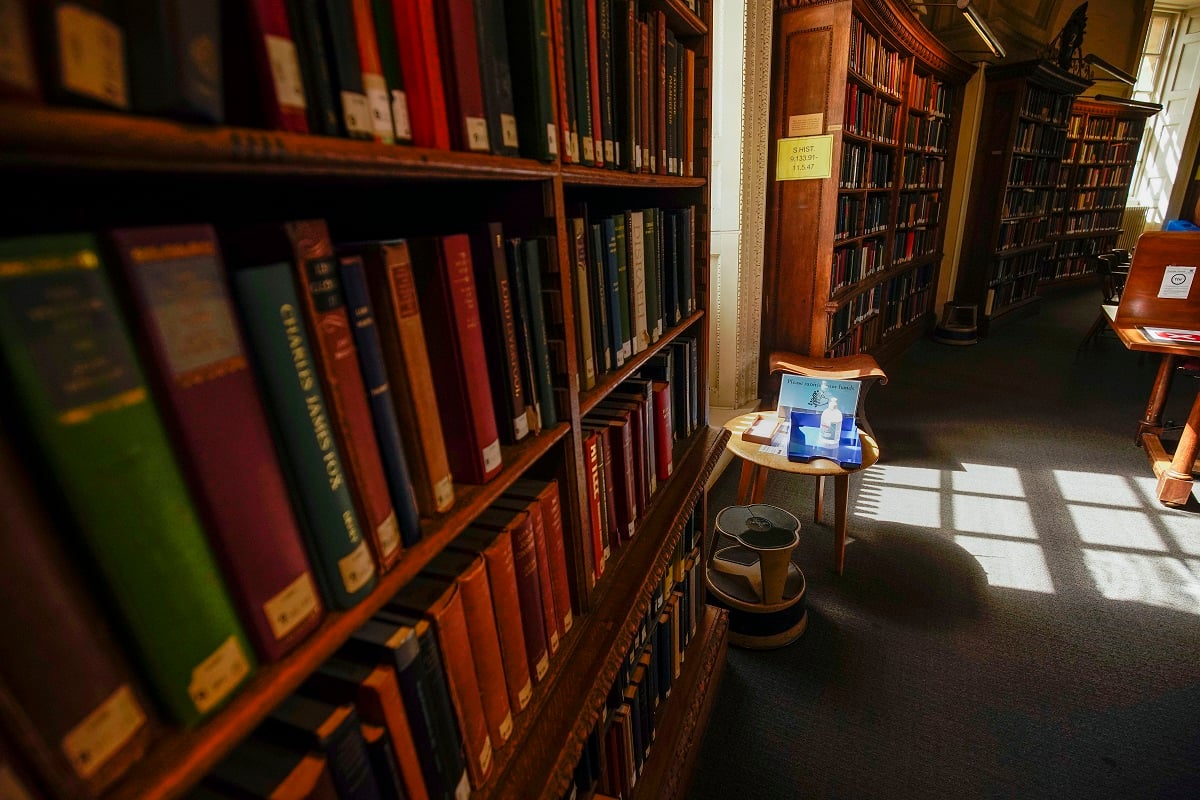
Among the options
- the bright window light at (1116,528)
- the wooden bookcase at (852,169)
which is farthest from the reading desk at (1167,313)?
the wooden bookcase at (852,169)

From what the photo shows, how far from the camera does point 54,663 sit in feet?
0.92

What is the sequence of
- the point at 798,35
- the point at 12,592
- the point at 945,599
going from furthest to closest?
1. the point at 798,35
2. the point at 945,599
3. the point at 12,592

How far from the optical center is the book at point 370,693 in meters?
0.49

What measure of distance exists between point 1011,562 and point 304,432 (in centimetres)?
278

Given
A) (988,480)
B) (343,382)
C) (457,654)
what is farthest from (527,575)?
(988,480)

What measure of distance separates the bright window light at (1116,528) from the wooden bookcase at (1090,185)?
226 inches

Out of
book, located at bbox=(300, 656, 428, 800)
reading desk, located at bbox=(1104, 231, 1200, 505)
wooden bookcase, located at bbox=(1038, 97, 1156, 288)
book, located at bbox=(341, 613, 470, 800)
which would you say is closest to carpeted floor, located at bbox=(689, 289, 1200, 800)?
reading desk, located at bbox=(1104, 231, 1200, 505)

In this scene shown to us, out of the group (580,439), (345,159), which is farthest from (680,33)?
(345,159)

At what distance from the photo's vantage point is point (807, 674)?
1.80 m

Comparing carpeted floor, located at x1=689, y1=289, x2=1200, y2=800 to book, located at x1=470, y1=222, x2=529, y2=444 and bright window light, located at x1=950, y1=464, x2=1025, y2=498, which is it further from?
book, located at x1=470, y1=222, x2=529, y2=444

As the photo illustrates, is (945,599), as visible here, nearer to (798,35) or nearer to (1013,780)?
(1013,780)

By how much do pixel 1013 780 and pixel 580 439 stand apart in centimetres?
162

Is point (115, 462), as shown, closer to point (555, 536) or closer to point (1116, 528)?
point (555, 536)

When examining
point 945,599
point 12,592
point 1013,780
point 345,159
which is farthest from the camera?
point 945,599
